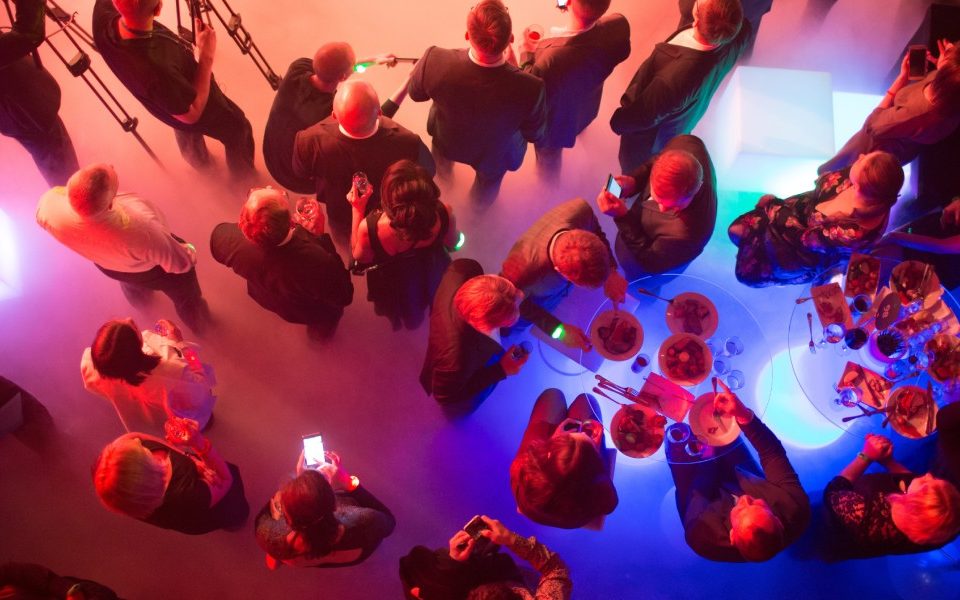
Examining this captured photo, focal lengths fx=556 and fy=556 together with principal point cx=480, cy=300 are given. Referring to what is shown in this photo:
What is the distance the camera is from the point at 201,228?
410 cm

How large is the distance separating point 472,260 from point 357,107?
99 cm

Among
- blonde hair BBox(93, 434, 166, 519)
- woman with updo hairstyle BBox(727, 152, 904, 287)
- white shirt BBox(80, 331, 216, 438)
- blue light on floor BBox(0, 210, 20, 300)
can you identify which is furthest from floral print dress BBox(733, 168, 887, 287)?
blue light on floor BBox(0, 210, 20, 300)

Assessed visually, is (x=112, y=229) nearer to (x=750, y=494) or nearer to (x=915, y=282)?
(x=750, y=494)

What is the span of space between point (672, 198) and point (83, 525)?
4038 millimetres

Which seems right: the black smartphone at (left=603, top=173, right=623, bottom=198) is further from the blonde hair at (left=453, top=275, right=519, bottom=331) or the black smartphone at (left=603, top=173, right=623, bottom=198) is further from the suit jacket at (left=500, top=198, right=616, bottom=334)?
the blonde hair at (left=453, top=275, right=519, bottom=331)

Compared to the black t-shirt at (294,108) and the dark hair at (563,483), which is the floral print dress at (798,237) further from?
the black t-shirt at (294,108)

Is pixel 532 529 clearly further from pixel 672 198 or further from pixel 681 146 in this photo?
pixel 681 146

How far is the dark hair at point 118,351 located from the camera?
259 centimetres

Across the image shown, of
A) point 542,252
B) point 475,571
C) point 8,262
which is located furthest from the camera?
point 8,262

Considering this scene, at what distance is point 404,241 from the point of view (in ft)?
9.90

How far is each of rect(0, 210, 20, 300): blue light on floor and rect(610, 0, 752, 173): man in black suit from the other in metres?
Answer: 4.30

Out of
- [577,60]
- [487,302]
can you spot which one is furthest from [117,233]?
[577,60]

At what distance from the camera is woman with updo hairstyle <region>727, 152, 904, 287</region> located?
9.29ft

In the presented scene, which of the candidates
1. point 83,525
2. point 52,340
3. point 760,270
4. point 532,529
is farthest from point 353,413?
point 760,270
